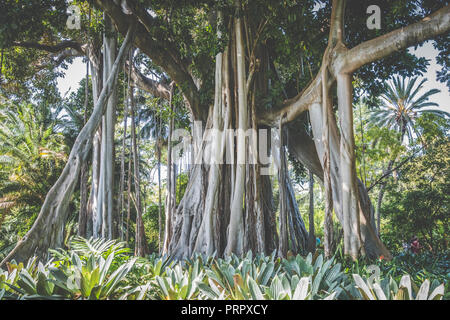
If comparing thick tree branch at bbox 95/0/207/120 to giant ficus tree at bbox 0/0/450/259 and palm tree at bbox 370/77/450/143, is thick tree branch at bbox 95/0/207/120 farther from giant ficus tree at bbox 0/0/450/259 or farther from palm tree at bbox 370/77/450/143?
palm tree at bbox 370/77/450/143

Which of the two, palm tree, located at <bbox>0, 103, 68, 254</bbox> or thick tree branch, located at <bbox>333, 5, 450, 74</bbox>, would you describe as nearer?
thick tree branch, located at <bbox>333, 5, 450, 74</bbox>

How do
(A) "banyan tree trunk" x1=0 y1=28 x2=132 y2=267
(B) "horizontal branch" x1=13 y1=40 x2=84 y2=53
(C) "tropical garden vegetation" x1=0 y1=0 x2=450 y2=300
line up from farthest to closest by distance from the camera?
(B) "horizontal branch" x1=13 y1=40 x2=84 y2=53, (A) "banyan tree trunk" x1=0 y1=28 x2=132 y2=267, (C) "tropical garden vegetation" x1=0 y1=0 x2=450 y2=300

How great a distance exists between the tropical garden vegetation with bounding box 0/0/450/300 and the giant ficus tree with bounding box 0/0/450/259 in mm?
23

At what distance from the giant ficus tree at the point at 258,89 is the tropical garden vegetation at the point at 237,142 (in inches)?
0.9

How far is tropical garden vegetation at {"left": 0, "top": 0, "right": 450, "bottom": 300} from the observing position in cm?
196

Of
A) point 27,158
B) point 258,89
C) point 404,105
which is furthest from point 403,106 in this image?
point 27,158

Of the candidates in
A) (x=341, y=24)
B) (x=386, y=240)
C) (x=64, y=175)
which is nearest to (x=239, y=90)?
(x=341, y=24)

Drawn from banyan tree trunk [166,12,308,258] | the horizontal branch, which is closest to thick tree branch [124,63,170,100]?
the horizontal branch

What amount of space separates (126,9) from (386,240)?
23.9 feet

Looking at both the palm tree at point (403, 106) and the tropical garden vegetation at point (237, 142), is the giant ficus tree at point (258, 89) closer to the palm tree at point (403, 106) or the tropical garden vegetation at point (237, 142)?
the tropical garden vegetation at point (237, 142)

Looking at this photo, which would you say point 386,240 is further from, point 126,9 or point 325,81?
point 126,9

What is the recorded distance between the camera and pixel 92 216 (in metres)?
5.79

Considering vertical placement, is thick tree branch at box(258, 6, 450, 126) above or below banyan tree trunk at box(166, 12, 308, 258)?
above

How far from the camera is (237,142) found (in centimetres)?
475
